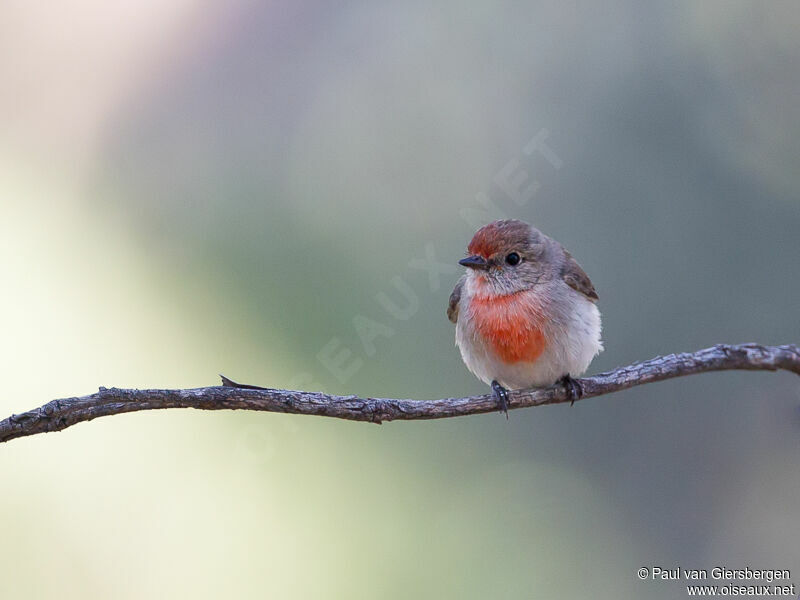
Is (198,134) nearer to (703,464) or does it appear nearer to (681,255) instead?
(681,255)

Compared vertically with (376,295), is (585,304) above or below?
below

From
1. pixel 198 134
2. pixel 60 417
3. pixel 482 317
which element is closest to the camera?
pixel 60 417

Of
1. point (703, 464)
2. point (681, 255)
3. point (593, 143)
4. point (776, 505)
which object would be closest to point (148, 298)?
point (593, 143)

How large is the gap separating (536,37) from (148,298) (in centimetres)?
387

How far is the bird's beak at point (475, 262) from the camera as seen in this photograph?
4020 millimetres

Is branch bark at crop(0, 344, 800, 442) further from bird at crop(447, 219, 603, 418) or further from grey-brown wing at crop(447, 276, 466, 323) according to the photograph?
grey-brown wing at crop(447, 276, 466, 323)

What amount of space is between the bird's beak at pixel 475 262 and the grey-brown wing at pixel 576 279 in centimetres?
43

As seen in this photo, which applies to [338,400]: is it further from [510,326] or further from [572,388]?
[510,326]

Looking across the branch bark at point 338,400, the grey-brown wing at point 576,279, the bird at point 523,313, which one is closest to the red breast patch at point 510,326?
the bird at point 523,313

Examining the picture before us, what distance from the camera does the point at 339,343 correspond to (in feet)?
17.6

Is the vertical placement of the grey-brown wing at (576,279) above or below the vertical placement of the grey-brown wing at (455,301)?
above

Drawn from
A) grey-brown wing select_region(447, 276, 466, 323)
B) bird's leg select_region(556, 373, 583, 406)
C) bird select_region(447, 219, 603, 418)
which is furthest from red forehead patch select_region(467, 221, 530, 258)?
bird's leg select_region(556, 373, 583, 406)

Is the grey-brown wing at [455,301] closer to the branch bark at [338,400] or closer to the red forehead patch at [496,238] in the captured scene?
the red forehead patch at [496,238]

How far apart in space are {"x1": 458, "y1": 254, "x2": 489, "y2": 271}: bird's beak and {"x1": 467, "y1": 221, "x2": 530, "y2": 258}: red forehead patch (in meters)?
0.03
